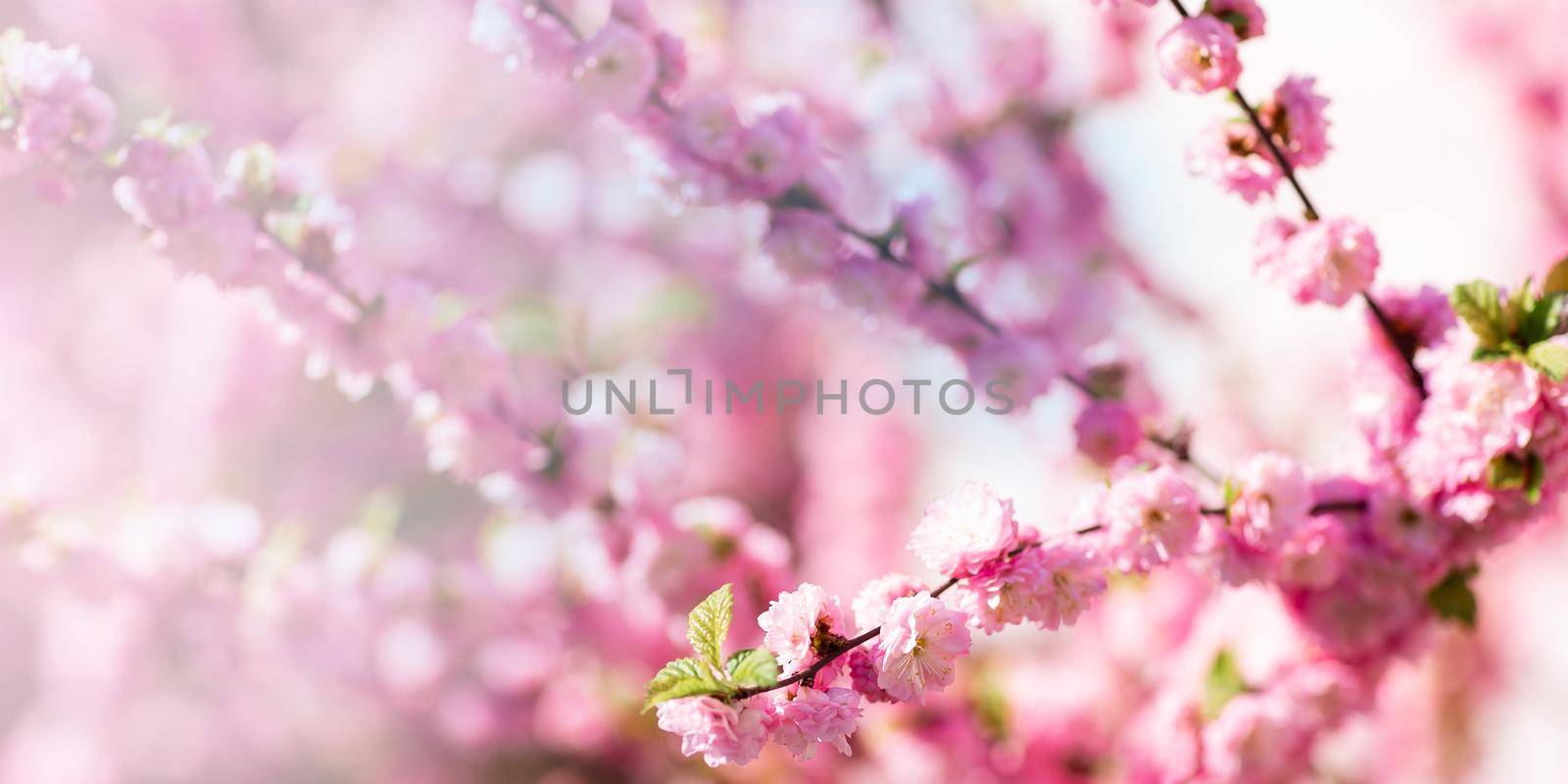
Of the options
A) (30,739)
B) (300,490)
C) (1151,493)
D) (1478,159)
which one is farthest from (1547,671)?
(30,739)

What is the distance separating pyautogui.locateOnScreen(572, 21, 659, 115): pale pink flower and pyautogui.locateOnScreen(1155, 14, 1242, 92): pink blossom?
0.26 metres

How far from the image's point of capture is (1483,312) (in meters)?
0.51

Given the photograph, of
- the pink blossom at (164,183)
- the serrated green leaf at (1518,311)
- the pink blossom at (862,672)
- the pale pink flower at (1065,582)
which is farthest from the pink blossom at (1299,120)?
the pink blossom at (164,183)

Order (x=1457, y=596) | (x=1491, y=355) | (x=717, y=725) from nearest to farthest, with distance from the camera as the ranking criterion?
(x=717, y=725) → (x=1491, y=355) → (x=1457, y=596)

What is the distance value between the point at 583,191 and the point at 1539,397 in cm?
119

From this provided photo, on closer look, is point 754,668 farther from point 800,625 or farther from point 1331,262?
point 1331,262

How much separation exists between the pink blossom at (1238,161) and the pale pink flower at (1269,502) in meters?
0.14

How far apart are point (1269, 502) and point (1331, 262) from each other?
123 mm

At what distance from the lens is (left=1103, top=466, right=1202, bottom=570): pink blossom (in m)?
0.49

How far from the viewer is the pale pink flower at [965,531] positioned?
45cm

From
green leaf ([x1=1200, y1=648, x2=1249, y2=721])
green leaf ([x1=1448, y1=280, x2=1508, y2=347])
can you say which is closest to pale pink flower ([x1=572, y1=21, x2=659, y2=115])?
green leaf ([x1=1448, y1=280, x2=1508, y2=347])

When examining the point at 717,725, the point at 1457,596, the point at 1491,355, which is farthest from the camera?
the point at 1457,596

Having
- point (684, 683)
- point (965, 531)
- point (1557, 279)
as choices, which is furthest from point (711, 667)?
point (1557, 279)

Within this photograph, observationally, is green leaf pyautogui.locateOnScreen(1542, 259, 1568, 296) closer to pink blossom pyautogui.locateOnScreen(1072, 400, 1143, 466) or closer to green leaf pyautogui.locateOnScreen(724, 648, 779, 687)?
pink blossom pyautogui.locateOnScreen(1072, 400, 1143, 466)
